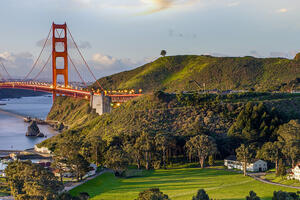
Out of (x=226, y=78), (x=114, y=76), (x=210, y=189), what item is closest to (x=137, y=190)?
(x=210, y=189)

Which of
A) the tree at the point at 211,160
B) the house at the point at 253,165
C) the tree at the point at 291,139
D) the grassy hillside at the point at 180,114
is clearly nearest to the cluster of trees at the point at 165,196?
the tree at the point at 291,139

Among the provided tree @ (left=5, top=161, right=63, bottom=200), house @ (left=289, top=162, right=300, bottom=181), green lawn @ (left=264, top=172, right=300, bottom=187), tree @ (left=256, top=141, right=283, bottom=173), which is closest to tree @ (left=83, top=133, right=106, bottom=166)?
tree @ (left=5, top=161, right=63, bottom=200)

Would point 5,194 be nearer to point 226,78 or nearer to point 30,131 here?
point 30,131

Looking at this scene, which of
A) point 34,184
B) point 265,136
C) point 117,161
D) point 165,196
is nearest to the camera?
point 165,196

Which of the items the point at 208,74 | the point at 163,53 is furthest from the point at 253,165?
the point at 163,53

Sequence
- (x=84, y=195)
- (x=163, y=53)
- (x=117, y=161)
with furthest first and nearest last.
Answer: (x=163, y=53)
(x=117, y=161)
(x=84, y=195)

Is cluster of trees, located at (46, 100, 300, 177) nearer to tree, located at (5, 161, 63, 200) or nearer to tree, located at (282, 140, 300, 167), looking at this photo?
tree, located at (282, 140, 300, 167)

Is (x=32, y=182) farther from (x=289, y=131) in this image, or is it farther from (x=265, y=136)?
(x=265, y=136)
